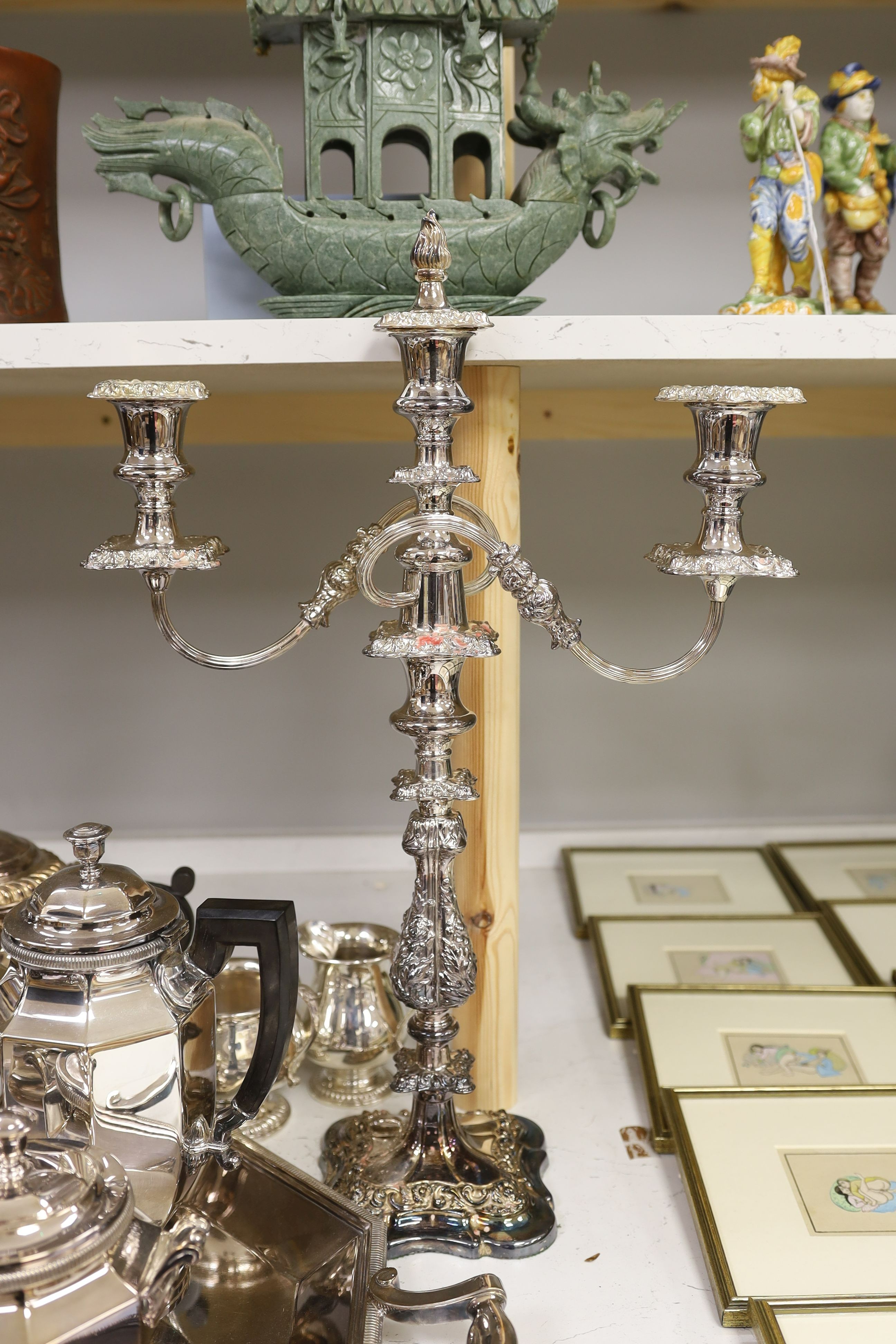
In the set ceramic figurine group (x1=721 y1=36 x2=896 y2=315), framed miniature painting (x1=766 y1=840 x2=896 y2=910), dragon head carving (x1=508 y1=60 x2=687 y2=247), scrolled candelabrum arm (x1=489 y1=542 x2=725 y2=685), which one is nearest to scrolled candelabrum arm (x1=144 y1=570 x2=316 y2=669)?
scrolled candelabrum arm (x1=489 y1=542 x2=725 y2=685)

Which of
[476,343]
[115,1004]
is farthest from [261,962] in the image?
[476,343]

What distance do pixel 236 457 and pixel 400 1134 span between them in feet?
2.69

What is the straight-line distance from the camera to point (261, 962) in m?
0.67

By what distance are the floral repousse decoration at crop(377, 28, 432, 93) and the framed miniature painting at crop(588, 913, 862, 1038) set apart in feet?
2.60

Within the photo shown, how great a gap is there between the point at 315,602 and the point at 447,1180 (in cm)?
42

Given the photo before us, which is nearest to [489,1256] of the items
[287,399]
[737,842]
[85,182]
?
[737,842]

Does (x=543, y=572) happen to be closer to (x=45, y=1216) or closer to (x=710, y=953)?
(x=710, y=953)

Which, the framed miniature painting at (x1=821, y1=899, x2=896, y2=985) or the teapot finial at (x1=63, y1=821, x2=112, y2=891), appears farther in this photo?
the framed miniature painting at (x1=821, y1=899, x2=896, y2=985)

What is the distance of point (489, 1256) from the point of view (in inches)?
29.4

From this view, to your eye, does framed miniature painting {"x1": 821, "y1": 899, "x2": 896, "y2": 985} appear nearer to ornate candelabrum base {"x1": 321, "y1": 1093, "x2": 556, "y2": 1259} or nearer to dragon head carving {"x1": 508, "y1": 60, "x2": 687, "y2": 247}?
ornate candelabrum base {"x1": 321, "y1": 1093, "x2": 556, "y2": 1259}

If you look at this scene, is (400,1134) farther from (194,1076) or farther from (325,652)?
(325,652)

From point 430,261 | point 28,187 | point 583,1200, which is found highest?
point 28,187

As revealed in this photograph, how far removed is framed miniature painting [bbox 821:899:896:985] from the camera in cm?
106

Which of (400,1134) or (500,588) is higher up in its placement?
(500,588)
